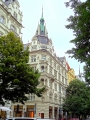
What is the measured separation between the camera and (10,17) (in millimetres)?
37281

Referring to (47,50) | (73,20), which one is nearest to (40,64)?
(47,50)

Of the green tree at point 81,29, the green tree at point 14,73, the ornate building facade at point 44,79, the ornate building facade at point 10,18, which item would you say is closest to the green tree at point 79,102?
the ornate building facade at point 44,79

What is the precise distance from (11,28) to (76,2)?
2669 cm

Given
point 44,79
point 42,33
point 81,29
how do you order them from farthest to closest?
point 42,33, point 44,79, point 81,29

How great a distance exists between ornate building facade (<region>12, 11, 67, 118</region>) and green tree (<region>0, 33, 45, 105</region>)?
23.8 metres

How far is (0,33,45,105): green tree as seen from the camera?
873 inches

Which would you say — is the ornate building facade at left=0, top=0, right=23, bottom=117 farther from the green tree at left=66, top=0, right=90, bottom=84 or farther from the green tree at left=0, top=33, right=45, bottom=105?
the green tree at left=66, top=0, right=90, bottom=84

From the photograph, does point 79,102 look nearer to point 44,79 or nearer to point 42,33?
point 44,79

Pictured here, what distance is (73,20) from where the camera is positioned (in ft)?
44.1

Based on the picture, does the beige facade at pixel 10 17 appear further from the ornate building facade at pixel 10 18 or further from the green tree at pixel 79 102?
the green tree at pixel 79 102

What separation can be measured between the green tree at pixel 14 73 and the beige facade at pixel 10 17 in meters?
11.2

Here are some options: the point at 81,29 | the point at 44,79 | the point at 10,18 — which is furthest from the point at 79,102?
the point at 81,29

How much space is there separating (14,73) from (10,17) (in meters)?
17.8

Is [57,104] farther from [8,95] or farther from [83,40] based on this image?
[83,40]
